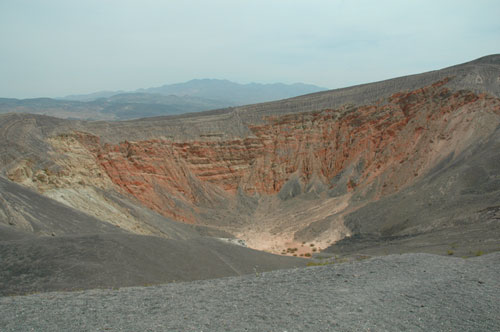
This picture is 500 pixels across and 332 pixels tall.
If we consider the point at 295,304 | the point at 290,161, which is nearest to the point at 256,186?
the point at 290,161

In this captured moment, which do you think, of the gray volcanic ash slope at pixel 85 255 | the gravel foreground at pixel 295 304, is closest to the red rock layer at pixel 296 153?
the gray volcanic ash slope at pixel 85 255

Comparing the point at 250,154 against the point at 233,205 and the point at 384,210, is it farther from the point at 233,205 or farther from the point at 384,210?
Result: the point at 384,210

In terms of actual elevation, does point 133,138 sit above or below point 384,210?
above

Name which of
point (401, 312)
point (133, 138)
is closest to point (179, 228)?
point (133, 138)

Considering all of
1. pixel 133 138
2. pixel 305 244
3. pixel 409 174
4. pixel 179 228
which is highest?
pixel 133 138

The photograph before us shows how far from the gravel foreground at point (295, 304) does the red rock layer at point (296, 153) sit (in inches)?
755

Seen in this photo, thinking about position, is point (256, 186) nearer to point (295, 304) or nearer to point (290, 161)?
point (290, 161)

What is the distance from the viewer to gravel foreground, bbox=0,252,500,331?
21.8ft

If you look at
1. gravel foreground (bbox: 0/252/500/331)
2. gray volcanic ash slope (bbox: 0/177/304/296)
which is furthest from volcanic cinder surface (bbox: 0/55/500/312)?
gravel foreground (bbox: 0/252/500/331)

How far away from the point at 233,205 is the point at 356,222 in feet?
38.8

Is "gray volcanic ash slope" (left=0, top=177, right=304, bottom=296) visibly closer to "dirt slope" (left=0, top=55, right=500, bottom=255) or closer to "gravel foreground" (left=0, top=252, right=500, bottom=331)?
"gravel foreground" (left=0, top=252, right=500, bottom=331)

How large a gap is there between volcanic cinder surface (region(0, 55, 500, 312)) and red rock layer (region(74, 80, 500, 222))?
11 centimetres

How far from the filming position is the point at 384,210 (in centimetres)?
2344

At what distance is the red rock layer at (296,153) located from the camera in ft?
93.2
